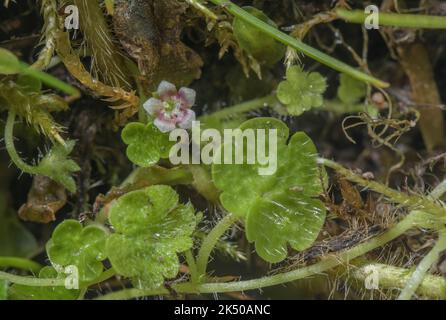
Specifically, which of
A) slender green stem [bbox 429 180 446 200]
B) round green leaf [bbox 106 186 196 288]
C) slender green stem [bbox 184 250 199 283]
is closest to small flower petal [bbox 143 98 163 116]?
round green leaf [bbox 106 186 196 288]

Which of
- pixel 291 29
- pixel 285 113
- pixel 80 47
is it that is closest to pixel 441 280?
pixel 285 113

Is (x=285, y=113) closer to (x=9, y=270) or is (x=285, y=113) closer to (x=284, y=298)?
(x=284, y=298)

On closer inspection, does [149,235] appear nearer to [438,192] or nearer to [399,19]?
[438,192]

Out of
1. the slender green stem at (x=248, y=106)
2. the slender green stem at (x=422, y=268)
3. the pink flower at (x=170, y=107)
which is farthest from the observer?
the slender green stem at (x=248, y=106)

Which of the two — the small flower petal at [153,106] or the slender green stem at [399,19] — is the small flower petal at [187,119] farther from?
the slender green stem at [399,19]

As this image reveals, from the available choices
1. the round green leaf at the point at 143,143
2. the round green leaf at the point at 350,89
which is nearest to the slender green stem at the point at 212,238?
the round green leaf at the point at 143,143

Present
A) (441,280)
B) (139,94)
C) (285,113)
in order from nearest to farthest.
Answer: (441,280), (139,94), (285,113)

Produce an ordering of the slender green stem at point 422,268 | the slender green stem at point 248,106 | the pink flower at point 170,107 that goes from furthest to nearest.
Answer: the slender green stem at point 248,106 < the pink flower at point 170,107 < the slender green stem at point 422,268

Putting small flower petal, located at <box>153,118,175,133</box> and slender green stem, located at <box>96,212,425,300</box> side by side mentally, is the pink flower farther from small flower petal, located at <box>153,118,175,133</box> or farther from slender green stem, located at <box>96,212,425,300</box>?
slender green stem, located at <box>96,212,425,300</box>
